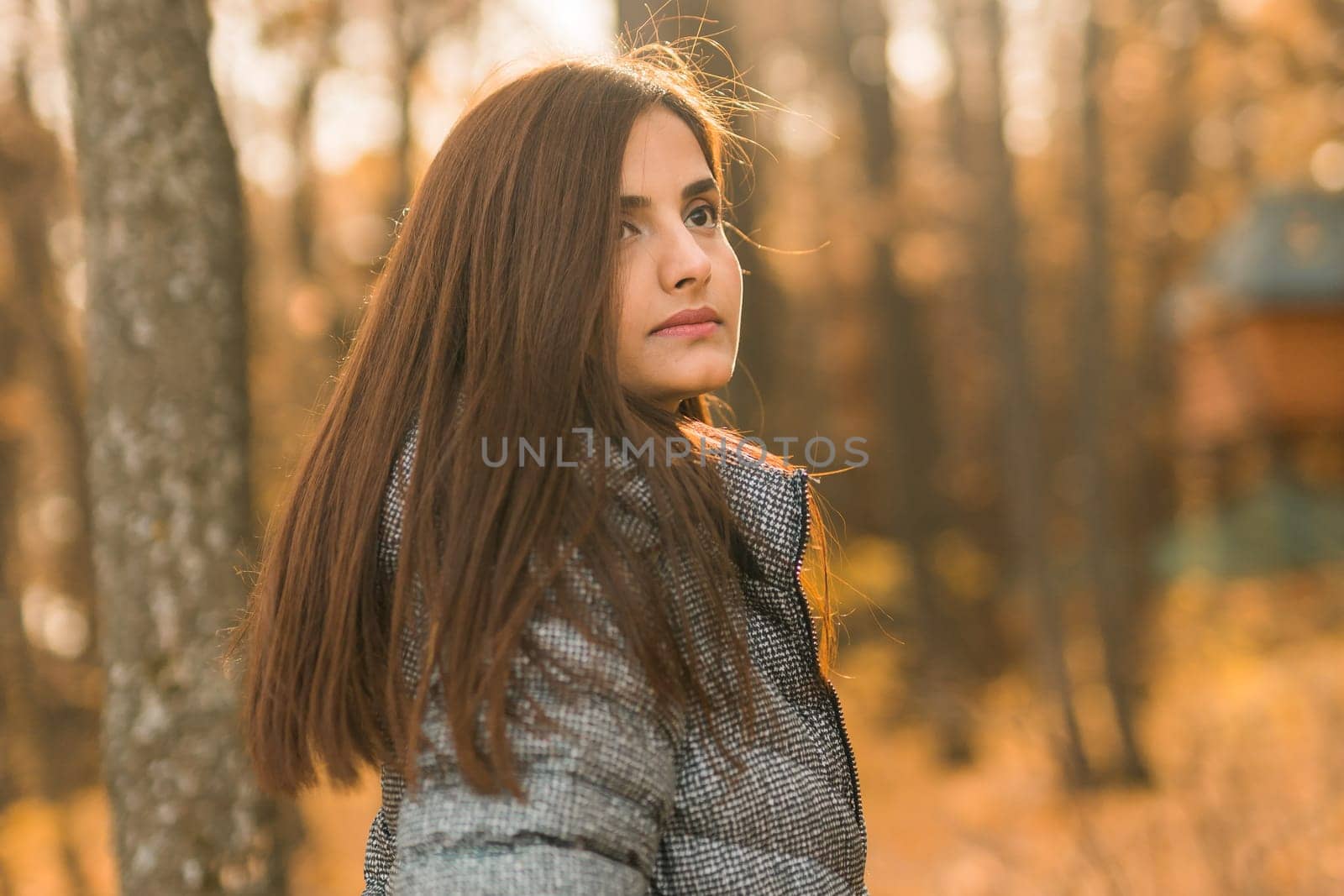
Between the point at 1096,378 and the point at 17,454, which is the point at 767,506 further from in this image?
the point at 17,454

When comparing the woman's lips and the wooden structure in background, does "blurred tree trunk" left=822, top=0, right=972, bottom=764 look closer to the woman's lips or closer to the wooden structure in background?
the wooden structure in background

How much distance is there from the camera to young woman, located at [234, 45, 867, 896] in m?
1.41

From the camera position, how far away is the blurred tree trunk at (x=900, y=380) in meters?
14.0

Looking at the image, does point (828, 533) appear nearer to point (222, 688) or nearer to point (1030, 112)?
point (222, 688)

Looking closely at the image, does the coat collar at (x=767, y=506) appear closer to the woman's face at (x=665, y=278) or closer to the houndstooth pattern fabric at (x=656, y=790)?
the houndstooth pattern fabric at (x=656, y=790)

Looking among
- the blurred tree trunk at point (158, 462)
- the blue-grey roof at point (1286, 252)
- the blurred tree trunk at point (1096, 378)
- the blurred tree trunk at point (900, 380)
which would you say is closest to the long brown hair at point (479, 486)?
the blurred tree trunk at point (158, 462)

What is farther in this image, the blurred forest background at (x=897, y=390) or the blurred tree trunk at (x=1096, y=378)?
the blurred tree trunk at (x=1096, y=378)

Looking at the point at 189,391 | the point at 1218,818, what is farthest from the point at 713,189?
the point at 1218,818

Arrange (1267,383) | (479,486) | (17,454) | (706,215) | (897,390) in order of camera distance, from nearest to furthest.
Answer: (479,486) < (706,215) < (17,454) < (897,390) < (1267,383)

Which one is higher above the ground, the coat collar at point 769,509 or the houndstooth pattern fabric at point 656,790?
the coat collar at point 769,509

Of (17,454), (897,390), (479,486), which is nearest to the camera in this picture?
(479,486)

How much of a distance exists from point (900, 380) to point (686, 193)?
1461cm

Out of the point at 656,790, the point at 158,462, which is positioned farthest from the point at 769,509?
the point at 158,462

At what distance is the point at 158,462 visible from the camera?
3.06 m
